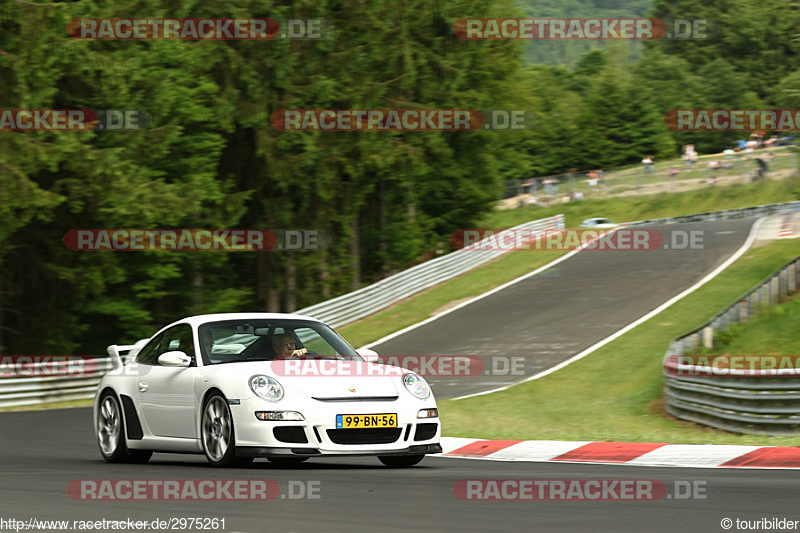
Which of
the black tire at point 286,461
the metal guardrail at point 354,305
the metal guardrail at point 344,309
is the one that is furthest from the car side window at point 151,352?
the metal guardrail at point 354,305

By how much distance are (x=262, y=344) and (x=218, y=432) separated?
975mm

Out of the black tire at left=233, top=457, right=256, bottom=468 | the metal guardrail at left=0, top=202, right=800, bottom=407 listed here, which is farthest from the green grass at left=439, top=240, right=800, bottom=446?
the metal guardrail at left=0, top=202, right=800, bottom=407

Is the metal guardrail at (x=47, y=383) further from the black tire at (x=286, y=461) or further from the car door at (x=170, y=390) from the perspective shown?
the black tire at (x=286, y=461)

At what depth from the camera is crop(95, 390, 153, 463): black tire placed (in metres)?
Answer: 11.4

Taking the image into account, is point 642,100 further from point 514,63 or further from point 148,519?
point 148,519

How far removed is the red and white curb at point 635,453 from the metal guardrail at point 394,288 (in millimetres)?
18959

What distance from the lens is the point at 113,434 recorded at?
11586 mm

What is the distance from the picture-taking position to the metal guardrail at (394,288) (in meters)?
33.5

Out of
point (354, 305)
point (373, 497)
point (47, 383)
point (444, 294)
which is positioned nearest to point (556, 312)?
point (444, 294)

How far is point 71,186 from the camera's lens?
29.8 metres

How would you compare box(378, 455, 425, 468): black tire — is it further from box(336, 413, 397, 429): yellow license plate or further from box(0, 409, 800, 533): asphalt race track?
box(336, 413, 397, 429): yellow license plate

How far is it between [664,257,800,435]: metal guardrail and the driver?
624 centimetres

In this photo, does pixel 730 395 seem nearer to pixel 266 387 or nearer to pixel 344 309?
pixel 266 387

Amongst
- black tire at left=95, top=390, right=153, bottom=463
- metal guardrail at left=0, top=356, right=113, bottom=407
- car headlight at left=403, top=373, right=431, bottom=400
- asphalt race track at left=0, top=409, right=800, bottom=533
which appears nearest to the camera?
asphalt race track at left=0, top=409, right=800, bottom=533
